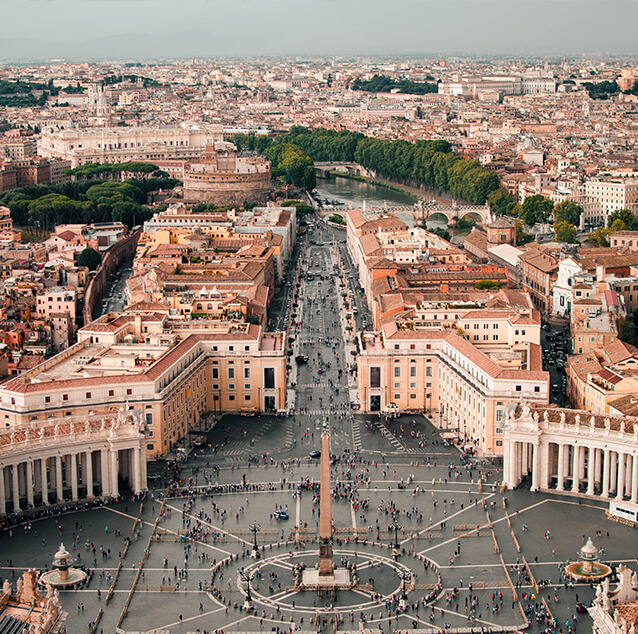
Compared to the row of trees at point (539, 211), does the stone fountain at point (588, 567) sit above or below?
below

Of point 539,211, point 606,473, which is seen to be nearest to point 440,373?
point 606,473

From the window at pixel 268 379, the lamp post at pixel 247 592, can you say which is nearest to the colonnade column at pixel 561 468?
the lamp post at pixel 247 592

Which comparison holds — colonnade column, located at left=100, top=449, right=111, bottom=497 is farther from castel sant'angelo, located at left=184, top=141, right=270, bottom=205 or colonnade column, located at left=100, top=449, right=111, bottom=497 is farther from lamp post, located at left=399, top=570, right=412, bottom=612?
castel sant'angelo, located at left=184, top=141, right=270, bottom=205

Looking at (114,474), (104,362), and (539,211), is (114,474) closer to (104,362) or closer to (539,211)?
(104,362)

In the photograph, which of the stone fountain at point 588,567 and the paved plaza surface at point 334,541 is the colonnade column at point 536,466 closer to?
the paved plaza surface at point 334,541

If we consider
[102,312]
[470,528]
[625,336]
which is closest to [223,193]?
[102,312]

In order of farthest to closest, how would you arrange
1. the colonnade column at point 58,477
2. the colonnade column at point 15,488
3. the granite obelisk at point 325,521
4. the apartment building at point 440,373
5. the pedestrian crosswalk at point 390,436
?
the apartment building at point 440,373
the pedestrian crosswalk at point 390,436
the colonnade column at point 58,477
the colonnade column at point 15,488
the granite obelisk at point 325,521
